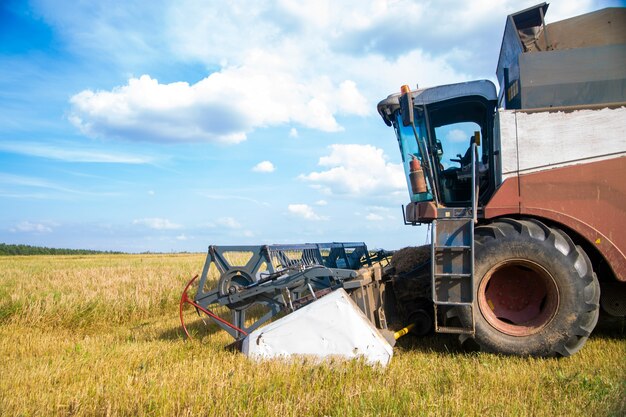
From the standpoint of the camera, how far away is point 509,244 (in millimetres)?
3936

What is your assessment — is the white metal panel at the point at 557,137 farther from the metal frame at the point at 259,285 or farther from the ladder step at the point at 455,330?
the metal frame at the point at 259,285

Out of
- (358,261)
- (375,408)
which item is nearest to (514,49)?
(358,261)

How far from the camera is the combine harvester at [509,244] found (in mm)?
3801

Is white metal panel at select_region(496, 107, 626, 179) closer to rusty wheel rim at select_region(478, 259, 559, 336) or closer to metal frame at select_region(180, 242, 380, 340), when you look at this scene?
rusty wheel rim at select_region(478, 259, 559, 336)

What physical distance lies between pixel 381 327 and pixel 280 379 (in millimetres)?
1418

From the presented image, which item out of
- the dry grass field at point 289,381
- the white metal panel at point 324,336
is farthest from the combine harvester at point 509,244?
the dry grass field at point 289,381

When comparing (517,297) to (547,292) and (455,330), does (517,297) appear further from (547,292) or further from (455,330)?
(455,330)

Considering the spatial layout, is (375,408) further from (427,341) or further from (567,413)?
(427,341)

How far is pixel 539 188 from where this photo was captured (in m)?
4.14

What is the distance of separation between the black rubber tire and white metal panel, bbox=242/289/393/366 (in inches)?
33.7

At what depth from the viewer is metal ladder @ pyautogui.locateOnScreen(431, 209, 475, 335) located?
155 inches

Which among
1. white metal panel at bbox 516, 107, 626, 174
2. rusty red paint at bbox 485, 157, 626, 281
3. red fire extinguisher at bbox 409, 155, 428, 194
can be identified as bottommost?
rusty red paint at bbox 485, 157, 626, 281

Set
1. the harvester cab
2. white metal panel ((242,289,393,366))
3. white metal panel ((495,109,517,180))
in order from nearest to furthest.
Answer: white metal panel ((242,289,393,366))
white metal panel ((495,109,517,180))
the harvester cab

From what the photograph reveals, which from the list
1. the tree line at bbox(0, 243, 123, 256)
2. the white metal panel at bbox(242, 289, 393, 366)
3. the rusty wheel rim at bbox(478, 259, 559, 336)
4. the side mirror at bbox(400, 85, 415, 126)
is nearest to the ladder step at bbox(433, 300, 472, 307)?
the rusty wheel rim at bbox(478, 259, 559, 336)
